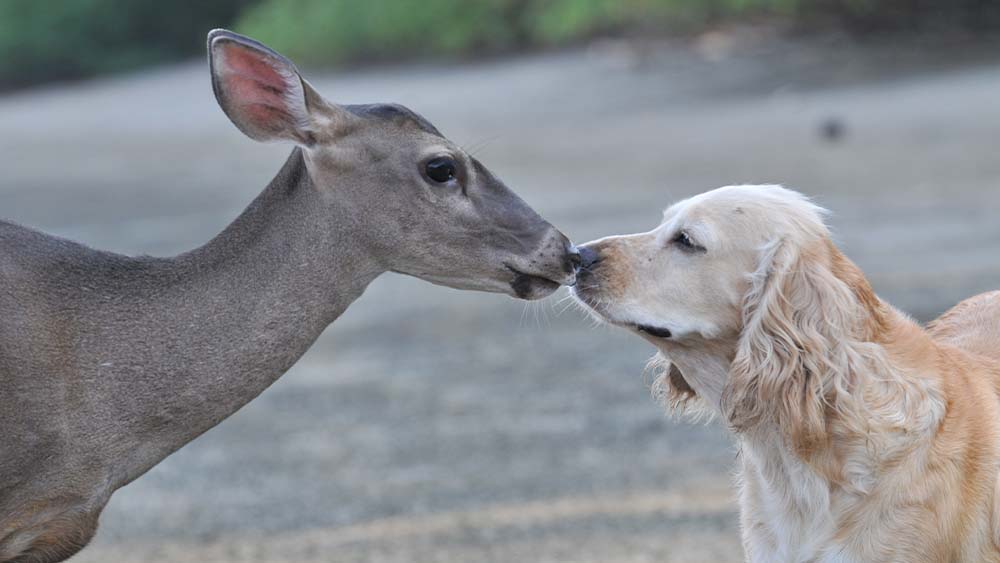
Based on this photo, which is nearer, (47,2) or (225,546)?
(225,546)

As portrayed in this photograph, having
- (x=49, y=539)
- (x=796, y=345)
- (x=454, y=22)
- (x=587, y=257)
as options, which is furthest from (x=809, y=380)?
(x=454, y=22)

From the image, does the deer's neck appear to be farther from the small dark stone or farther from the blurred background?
the small dark stone

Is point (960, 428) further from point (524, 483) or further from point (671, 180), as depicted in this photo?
point (671, 180)

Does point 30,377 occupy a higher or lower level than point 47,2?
lower

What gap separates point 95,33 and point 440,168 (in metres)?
41.7

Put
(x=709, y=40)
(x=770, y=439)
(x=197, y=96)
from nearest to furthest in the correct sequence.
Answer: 1. (x=770, y=439)
2. (x=709, y=40)
3. (x=197, y=96)

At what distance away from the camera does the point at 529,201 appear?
61.5ft

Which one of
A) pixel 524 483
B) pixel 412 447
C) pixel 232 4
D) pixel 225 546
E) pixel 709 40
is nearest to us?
pixel 225 546

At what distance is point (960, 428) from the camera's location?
557cm

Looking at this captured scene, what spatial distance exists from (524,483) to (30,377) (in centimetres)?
506

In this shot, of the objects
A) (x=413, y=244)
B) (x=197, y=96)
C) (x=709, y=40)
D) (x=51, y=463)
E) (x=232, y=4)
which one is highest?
(x=232, y=4)

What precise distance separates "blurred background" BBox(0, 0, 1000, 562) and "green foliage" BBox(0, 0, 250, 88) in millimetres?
4236

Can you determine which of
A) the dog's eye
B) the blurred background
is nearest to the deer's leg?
the dog's eye

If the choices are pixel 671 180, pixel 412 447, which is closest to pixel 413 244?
pixel 412 447
